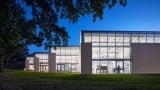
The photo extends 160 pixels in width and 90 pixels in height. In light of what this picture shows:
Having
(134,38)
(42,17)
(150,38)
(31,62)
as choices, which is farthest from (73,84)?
(31,62)

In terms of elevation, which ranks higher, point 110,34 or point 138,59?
point 110,34

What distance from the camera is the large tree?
1230 centimetres

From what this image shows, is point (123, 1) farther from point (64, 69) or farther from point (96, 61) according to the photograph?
point (64, 69)

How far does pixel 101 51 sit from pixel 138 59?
6802 millimetres

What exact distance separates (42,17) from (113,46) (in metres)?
50.6

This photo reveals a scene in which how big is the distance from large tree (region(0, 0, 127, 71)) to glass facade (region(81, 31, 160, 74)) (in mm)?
49417

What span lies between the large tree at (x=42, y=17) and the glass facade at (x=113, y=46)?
162 feet

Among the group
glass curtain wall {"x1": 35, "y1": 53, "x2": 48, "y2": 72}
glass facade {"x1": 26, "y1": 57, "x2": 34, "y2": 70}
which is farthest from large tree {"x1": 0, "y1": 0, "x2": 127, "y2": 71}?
glass facade {"x1": 26, "y1": 57, "x2": 34, "y2": 70}

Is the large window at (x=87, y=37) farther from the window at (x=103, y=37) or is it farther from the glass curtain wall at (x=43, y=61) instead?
the glass curtain wall at (x=43, y=61)

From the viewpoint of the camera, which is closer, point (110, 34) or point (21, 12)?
point (21, 12)

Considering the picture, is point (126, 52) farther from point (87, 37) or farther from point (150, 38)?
point (87, 37)

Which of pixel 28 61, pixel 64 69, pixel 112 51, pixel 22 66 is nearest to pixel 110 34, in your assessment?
pixel 112 51

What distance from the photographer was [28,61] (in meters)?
120

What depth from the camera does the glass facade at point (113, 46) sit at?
64312 mm
